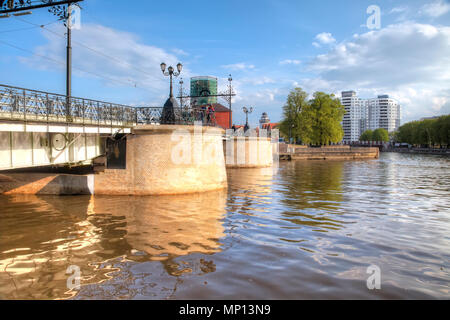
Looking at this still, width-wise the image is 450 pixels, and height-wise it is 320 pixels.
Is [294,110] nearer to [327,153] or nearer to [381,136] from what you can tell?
[327,153]

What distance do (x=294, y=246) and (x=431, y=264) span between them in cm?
317

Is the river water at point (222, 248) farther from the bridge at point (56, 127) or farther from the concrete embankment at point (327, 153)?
the concrete embankment at point (327, 153)

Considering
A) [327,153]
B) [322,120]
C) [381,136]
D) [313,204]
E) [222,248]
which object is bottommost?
[222,248]

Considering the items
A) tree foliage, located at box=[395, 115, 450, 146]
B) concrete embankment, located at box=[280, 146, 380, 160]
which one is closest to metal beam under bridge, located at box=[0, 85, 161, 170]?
concrete embankment, located at box=[280, 146, 380, 160]

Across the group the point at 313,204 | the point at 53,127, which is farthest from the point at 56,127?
the point at 313,204

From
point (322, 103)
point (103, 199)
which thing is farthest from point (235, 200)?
point (322, 103)

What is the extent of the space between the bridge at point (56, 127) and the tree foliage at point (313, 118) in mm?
49333

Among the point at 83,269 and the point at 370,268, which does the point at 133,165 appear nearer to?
the point at 83,269

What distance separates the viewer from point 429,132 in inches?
3725

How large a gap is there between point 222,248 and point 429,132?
346ft

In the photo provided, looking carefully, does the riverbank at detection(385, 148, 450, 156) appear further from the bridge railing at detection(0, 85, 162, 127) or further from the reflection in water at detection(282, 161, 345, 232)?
the bridge railing at detection(0, 85, 162, 127)

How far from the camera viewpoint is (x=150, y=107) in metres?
18.3

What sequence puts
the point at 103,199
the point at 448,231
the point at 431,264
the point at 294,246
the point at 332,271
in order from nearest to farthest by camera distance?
the point at 332,271 < the point at 431,264 < the point at 294,246 < the point at 448,231 < the point at 103,199

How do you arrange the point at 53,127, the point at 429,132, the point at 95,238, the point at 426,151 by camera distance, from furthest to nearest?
the point at 429,132 → the point at 426,151 → the point at 53,127 → the point at 95,238
